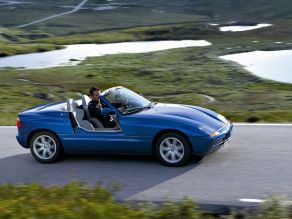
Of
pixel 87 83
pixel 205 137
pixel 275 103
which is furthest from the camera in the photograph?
pixel 87 83

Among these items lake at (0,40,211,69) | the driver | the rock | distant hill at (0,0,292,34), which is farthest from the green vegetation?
distant hill at (0,0,292,34)

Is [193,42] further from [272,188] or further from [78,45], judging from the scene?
[272,188]

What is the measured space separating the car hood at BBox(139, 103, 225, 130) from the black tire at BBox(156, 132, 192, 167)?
1.45ft

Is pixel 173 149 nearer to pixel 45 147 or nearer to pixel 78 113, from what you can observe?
pixel 78 113

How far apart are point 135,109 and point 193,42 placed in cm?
7883

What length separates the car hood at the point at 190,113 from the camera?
10.8 metres

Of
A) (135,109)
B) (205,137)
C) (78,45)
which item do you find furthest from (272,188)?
(78,45)

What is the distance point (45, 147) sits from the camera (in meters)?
11.8

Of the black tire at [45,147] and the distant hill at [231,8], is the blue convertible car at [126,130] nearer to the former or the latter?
the black tire at [45,147]

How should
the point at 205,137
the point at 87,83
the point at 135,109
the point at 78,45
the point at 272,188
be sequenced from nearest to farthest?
1. the point at 272,188
2. the point at 205,137
3. the point at 135,109
4. the point at 87,83
5. the point at 78,45

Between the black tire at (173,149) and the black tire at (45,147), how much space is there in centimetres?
214

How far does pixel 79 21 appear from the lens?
141 m

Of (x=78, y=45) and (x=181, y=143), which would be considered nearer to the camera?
(x=181, y=143)

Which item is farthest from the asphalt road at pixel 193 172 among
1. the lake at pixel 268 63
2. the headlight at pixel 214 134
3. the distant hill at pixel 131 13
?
the distant hill at pixel 131 13
